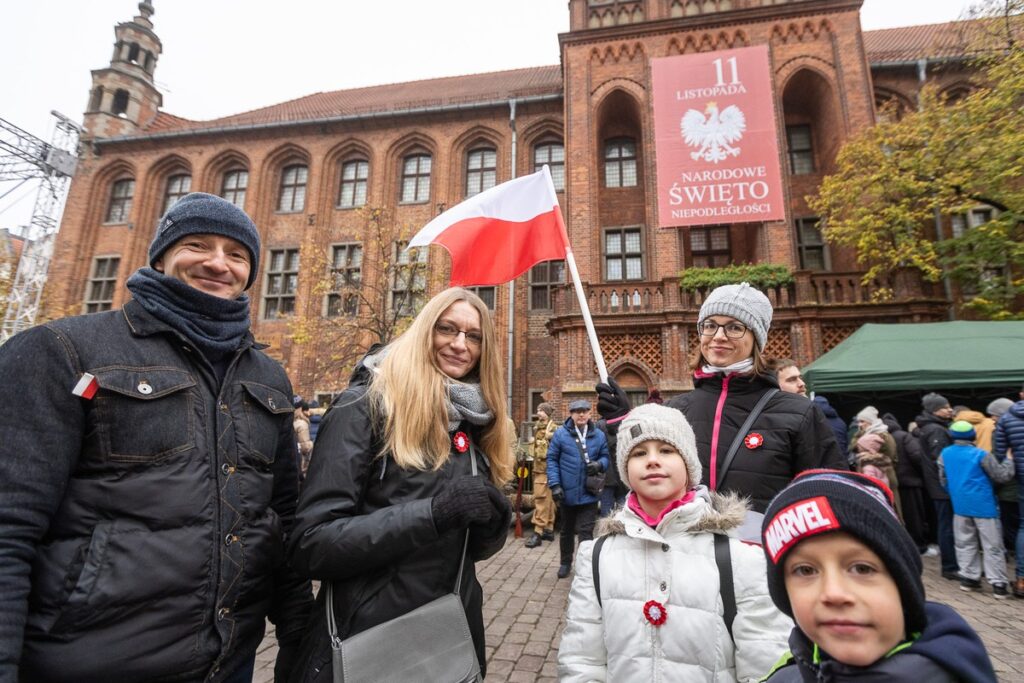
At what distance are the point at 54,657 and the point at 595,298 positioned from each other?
11828 millimetres

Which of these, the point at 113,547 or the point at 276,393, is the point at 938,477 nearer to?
the point at 276,393

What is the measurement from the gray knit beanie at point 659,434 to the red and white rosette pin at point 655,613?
0.43m

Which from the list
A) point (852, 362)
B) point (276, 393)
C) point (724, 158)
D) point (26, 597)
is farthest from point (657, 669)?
point (724, 158)

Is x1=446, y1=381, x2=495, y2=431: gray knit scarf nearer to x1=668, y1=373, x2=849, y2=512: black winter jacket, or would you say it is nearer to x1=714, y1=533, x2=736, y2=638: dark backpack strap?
x1=714, y1=533, x2=736, y2=638: dark backpack strap

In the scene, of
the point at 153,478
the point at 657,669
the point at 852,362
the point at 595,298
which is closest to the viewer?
the point at 153,478

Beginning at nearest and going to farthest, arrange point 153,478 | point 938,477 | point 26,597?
point 26,597, point 153,478, point 938,477

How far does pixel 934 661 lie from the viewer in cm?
90

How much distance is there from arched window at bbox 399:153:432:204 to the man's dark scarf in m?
17.0

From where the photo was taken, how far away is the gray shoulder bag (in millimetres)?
1305

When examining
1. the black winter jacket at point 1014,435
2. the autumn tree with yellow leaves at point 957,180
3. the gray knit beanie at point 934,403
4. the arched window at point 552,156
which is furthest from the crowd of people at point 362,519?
the arched window at point 552,156

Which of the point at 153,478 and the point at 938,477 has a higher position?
the point at 153,478

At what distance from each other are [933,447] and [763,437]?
17.9 feet

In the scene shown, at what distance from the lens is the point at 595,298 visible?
40.4ft

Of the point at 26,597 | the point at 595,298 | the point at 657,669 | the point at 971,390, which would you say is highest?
the point at 595,298
